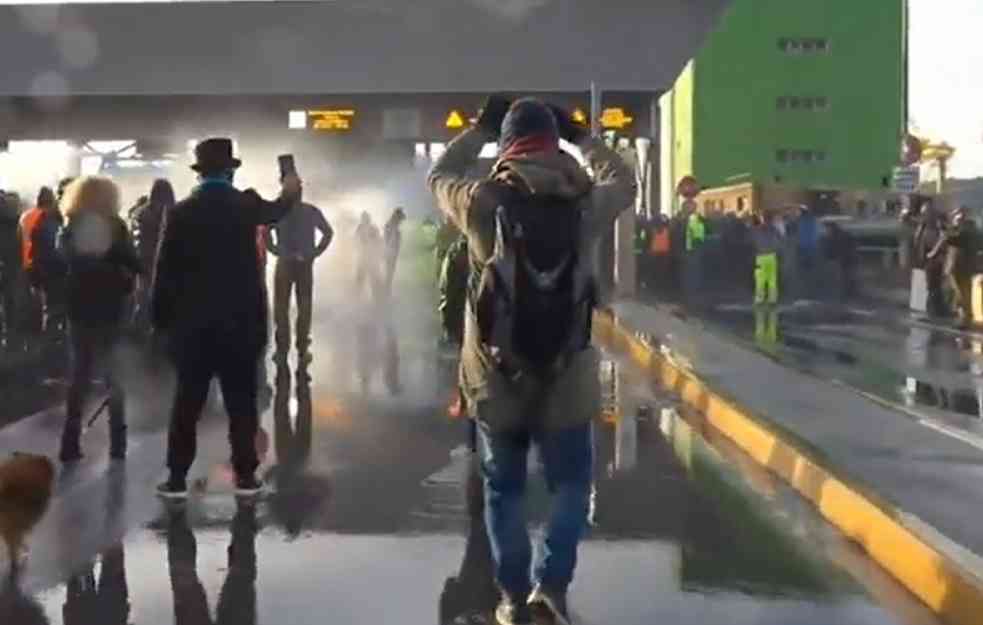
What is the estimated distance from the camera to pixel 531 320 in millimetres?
5332

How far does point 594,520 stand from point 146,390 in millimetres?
6537

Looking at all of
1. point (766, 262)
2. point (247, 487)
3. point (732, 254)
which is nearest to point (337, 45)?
point (732, 254)

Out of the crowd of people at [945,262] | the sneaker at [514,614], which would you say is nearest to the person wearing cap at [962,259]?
the crowd of people at [945,262]

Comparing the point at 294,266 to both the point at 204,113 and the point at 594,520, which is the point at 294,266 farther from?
the point at 204,113

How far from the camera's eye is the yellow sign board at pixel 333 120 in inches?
1176

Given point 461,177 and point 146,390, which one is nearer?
point 461,177

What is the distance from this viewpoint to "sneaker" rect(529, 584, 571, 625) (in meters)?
5.58

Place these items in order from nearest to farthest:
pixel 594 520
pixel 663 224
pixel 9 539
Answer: pixel 9 539 → pixel 594 520 → pixel 663 224

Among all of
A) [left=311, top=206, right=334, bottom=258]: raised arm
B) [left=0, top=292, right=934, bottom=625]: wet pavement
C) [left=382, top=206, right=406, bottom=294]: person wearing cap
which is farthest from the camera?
[left=382, top=206, right=406, bottom=294]: person wearing cap

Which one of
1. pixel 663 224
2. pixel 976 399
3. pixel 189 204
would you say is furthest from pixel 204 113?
pixel 189 204

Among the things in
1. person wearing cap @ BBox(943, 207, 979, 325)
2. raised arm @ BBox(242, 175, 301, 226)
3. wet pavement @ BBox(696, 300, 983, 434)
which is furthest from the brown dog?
person wearing cap @ BBox(943, 207, 979, 325)

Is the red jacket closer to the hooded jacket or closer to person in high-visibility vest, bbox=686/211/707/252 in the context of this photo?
the hooded jacket

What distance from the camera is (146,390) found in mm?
13266

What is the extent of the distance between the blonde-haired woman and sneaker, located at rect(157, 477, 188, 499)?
1.15 metres
